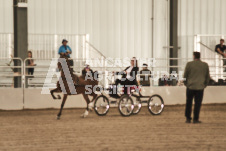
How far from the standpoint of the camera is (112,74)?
2239 cm

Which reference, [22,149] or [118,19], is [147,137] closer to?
[22,149]

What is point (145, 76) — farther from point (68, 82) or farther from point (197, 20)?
point (68, 82)

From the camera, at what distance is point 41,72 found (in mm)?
24109

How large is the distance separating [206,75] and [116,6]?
11768mm

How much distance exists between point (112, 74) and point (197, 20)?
6.98 meters

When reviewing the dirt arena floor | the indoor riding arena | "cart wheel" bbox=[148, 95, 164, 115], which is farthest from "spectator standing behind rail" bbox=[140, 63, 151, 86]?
"cart wheel" bbox=[148, 95, 164, 115]

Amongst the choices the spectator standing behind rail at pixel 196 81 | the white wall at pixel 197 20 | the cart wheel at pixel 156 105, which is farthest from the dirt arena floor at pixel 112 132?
the white wall at pixel 197 20

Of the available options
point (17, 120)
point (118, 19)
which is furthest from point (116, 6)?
point (17, 120)

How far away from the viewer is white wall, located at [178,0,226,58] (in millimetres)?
27375

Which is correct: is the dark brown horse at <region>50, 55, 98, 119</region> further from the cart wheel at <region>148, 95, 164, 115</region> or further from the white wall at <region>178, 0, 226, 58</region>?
the white wall at <region>178, 0, 226, 58</region>

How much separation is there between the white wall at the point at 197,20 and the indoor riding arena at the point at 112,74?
0.05 metres

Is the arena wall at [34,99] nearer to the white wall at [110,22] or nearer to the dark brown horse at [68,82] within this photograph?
the white wall at [110,22]

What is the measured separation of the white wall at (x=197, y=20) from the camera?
27.4m

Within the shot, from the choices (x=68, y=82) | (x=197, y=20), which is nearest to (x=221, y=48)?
(x=197, y=20)
